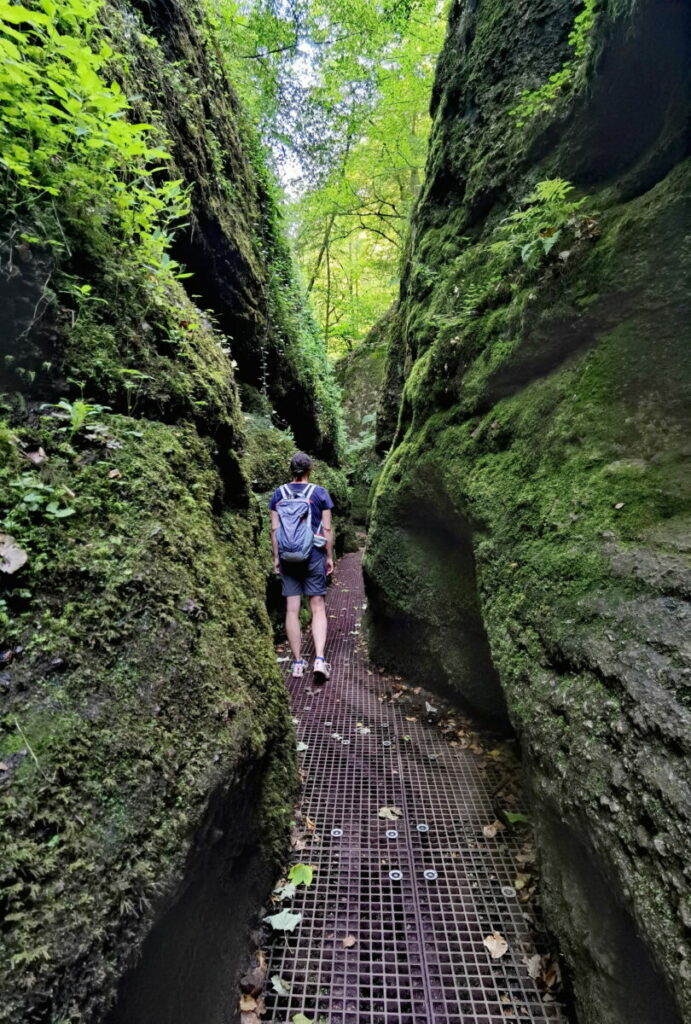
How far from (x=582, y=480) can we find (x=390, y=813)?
2494 mm

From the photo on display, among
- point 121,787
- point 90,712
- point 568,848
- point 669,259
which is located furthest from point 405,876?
point 669,259

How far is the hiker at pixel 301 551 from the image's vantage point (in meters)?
4.73

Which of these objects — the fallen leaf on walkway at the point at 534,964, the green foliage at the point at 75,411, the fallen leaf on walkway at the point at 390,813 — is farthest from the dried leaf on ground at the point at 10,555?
the fallen leaf on walkway at the point at 534,964

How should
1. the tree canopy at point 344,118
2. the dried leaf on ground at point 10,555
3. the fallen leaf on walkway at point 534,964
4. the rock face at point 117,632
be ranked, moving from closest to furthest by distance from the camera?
the rock face at point 117,632
the dried leaf on ground at point 10,555
the fallen leaf on walkway at point 534,964
the tree canopy at point 344,118

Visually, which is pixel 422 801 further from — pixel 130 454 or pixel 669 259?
pixel 669 259

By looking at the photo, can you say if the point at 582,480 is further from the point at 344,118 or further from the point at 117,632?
the point at 344,118

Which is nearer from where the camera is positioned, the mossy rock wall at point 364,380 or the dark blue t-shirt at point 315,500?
the dark blue t-shirt at point 315,500

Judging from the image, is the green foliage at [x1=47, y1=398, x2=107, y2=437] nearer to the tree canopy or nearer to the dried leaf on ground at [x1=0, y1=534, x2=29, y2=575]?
the dried leaf on ground at [x1=0, y1=534, x2=29, y2=575]

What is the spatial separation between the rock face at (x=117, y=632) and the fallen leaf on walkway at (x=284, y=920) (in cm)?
14

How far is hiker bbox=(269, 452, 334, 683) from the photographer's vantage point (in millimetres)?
4730

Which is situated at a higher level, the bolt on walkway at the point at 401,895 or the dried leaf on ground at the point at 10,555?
the dried leaf on ground at the point at 10,555

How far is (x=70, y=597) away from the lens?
1.73m

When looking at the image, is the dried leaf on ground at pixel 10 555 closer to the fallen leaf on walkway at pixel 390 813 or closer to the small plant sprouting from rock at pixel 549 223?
the fallen leaf on walkway at pixel 390 813

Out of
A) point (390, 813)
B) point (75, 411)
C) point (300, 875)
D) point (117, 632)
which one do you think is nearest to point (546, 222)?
point (75, 411)
